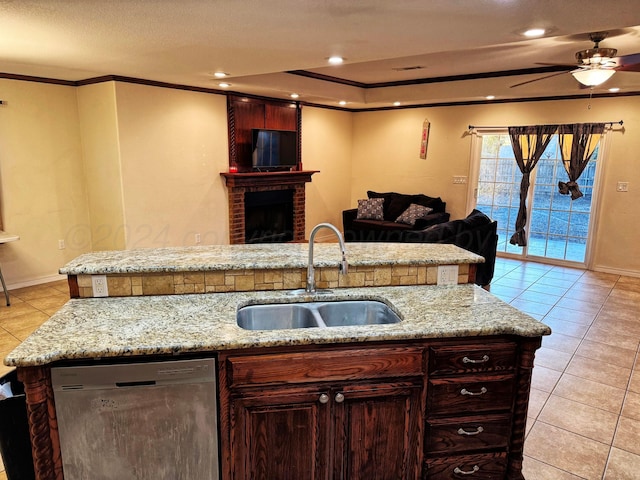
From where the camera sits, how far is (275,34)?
2.88 meters

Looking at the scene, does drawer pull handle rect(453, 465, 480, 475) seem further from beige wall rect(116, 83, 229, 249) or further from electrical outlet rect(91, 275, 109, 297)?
beige wall rect(116, 83, 229, 249)

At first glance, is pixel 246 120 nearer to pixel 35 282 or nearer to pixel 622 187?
pixel 35 282

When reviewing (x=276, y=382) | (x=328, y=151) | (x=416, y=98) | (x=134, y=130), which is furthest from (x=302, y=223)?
(x=276, y=382)

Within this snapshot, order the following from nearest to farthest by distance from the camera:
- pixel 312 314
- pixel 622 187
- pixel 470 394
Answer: pixel 470 394, pixel 312 314, pixel 622 187

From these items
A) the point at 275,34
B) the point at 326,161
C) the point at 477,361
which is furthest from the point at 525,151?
the point at 477,361

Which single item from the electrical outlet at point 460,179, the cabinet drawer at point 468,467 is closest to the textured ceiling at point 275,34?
the cabinet drawer at point 468,467

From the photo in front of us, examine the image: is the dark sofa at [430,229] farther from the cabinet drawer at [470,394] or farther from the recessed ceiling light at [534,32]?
the cabinet drawer at [470,394]

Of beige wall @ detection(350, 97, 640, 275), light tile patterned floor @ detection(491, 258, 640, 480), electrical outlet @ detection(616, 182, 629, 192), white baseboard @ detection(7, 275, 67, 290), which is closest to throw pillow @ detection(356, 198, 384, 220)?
beige wall @ detection(350, 97, 640, 275)

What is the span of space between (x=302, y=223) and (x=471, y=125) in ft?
10.2

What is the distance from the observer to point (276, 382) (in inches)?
67.1

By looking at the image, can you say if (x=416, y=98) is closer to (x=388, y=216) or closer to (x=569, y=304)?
(x=388, y=216)

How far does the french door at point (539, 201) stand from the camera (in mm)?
6398

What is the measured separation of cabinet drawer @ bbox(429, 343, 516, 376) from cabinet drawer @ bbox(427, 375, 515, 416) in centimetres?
4

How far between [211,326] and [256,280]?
1.64ft
